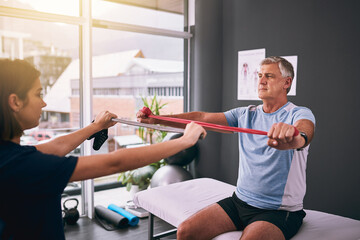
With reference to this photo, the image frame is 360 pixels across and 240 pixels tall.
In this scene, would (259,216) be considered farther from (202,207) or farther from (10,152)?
(10,152)

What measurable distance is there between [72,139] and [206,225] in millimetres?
849

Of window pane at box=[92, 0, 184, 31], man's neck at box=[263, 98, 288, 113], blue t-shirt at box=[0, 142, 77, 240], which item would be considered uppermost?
window pane at box=[92, 0, 184, 31]

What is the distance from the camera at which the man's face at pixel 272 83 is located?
72.4 inches

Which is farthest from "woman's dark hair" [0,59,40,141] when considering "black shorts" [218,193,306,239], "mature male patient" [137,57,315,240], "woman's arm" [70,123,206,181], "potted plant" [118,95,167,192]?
"potted plant" [118,95,167,192]

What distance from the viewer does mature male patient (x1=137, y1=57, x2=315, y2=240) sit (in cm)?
161

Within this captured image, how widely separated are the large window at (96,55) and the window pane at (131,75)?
0.04ft

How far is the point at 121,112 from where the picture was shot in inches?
Answer: 151

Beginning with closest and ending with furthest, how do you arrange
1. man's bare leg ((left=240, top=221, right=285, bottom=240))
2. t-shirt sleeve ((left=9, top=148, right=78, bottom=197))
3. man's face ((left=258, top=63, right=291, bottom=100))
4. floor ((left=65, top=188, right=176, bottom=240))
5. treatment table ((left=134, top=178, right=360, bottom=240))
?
1. t-shirt sleeve ((left=9, top=148, right=78, bottom=197))
2. man's bare leg ((left=240, top=221, right=285, bottom=240))
3. treatment table ((left=134, top=178, right=360, bottom=240))
4. man's face ((left=258, top=63, right=291, bottom=100))
5. floor ((left=65, top=188, right=176, bottom=240))

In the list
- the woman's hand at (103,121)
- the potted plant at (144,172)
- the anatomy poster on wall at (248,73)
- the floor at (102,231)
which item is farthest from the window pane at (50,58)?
the anatomy poster on wall at (248,73)

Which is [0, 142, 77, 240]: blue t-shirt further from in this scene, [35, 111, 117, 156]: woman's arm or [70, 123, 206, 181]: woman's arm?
[35, 111, 117, 156]: woman's arm

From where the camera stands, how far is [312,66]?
2.77 metres

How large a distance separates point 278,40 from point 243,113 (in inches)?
52.0

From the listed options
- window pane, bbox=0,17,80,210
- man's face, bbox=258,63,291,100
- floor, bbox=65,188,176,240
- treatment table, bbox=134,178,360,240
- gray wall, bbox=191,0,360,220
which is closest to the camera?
treatment table, bbox=134,178,360,240

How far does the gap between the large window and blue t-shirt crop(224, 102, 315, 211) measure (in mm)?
1810
